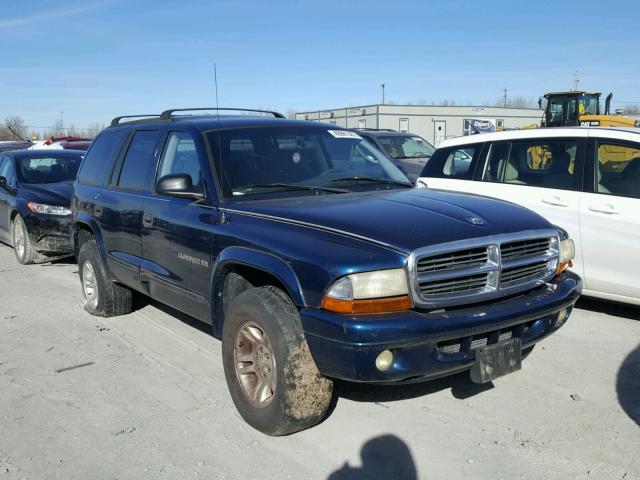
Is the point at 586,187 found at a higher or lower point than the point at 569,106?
lower

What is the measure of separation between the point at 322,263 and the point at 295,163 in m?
1.54

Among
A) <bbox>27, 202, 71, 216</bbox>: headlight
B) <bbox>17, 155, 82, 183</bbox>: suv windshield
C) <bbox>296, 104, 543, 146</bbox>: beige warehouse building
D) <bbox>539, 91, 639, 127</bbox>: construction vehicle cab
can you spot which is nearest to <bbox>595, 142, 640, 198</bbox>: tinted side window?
<bbox>27, 202, 71, 216</bbox>: headlight

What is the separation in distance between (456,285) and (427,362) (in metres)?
0.48

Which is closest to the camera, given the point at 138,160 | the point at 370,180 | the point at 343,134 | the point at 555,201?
the point at 370,180

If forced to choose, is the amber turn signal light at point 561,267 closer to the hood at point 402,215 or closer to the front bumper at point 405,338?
the hood at point 402,215

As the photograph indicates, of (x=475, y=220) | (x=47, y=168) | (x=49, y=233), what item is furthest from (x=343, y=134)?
(x=47, y=168)

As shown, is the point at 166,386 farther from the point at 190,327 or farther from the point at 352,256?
the point at 352,256

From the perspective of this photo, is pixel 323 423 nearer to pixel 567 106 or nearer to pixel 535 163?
pixel 535 163

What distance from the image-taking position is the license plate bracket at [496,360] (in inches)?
137

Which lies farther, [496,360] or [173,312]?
[173,312]

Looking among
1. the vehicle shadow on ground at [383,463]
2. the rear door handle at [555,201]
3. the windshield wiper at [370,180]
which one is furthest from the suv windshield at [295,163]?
the rear door handle at [555,201]

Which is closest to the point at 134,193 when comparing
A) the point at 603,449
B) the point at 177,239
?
the point at 177,239

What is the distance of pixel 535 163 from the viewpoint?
6.58 m

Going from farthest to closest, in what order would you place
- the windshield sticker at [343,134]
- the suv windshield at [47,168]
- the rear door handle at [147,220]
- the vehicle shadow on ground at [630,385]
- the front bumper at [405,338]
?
the suv windshield at [47,168], the windshield sticker at [343,134], the rear door handle at [147,220], the vehicle shadow on ground at [630,385], the front bumper at [405,338]
